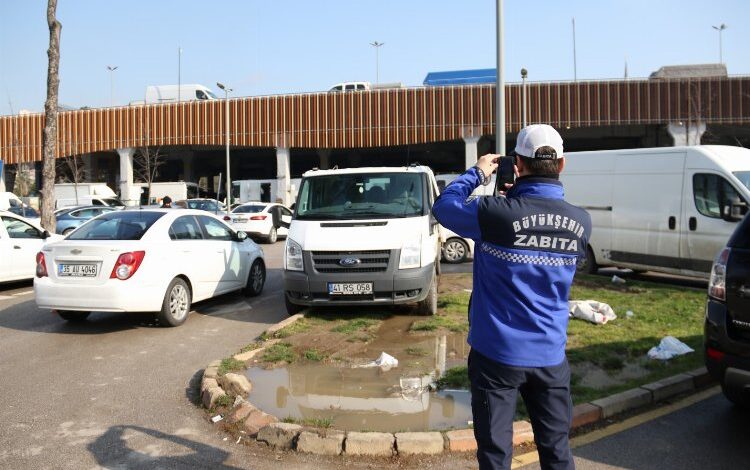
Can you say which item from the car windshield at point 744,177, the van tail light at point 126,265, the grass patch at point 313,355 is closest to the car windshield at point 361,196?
the van tail light at point 126,265

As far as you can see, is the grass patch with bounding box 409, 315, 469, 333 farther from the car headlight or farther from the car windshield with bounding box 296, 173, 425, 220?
the car headlight

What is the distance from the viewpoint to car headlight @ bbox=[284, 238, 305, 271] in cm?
799

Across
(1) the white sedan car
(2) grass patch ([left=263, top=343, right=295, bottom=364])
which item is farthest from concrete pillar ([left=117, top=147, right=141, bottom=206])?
(2) grass patch ([left=263, top=343, right=295, bottom=364])

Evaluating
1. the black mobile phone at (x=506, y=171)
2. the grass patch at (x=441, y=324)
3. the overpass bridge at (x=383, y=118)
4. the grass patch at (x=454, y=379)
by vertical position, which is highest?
the overpass bridge at (x=383, y=118)

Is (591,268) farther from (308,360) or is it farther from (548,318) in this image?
(548,318)

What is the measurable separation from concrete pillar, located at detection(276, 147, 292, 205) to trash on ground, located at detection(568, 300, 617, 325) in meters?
36.9

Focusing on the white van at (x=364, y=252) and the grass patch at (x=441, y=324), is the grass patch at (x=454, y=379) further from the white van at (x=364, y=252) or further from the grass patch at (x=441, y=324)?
the white van at (x=364, y=252)

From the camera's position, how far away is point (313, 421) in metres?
4.59

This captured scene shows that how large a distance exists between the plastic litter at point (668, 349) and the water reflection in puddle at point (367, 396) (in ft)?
6.52

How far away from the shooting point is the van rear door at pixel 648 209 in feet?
34.5

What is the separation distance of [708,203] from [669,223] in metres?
0.72

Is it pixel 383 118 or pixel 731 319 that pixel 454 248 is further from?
pixel 383 118

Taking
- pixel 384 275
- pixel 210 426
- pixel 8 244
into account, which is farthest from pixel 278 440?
pixel 8 244

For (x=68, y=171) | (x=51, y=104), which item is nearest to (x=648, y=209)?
(x=51, y=104)
